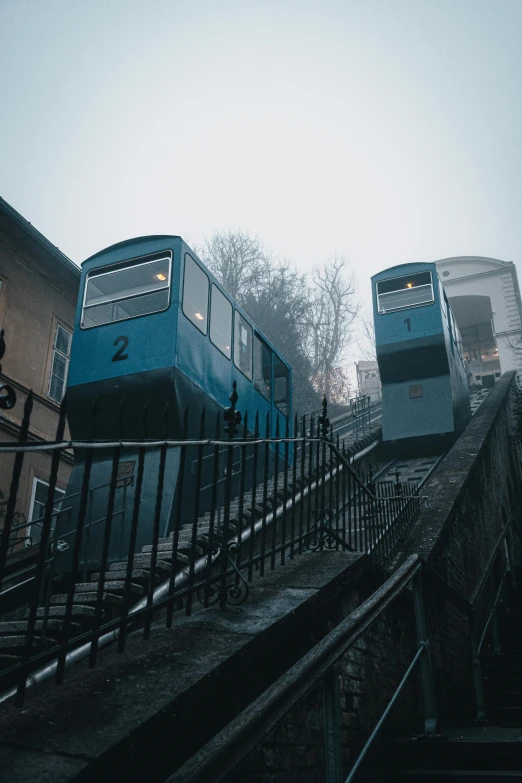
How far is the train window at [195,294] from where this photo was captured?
892 centimetres

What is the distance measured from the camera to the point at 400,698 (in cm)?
421

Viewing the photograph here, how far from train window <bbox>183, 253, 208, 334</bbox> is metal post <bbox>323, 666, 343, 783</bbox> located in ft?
22.0

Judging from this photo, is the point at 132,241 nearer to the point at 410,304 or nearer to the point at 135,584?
the point at 135,584

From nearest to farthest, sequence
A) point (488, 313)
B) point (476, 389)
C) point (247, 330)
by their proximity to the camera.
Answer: point (247, 330) → point (476, 389) → point (488, 313)

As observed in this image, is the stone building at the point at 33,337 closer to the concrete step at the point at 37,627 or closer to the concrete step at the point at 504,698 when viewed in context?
the concrete step at the point at 37,627

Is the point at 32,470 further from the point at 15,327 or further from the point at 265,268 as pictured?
the point at 265,268

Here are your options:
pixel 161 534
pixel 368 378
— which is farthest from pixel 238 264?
pixel 161 534

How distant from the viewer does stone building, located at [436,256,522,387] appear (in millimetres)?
35844

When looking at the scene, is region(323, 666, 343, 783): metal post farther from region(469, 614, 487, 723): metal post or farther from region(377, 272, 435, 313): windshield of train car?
region(377, 272, 435, 313): windshield of train car

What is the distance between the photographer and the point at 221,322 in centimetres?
991

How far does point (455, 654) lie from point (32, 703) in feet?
15.6

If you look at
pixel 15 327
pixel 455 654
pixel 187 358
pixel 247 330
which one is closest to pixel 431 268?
pixel 247 330

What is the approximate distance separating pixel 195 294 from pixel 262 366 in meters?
2.86

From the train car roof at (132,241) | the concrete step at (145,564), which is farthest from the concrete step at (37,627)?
the train car roof at (132,241)
